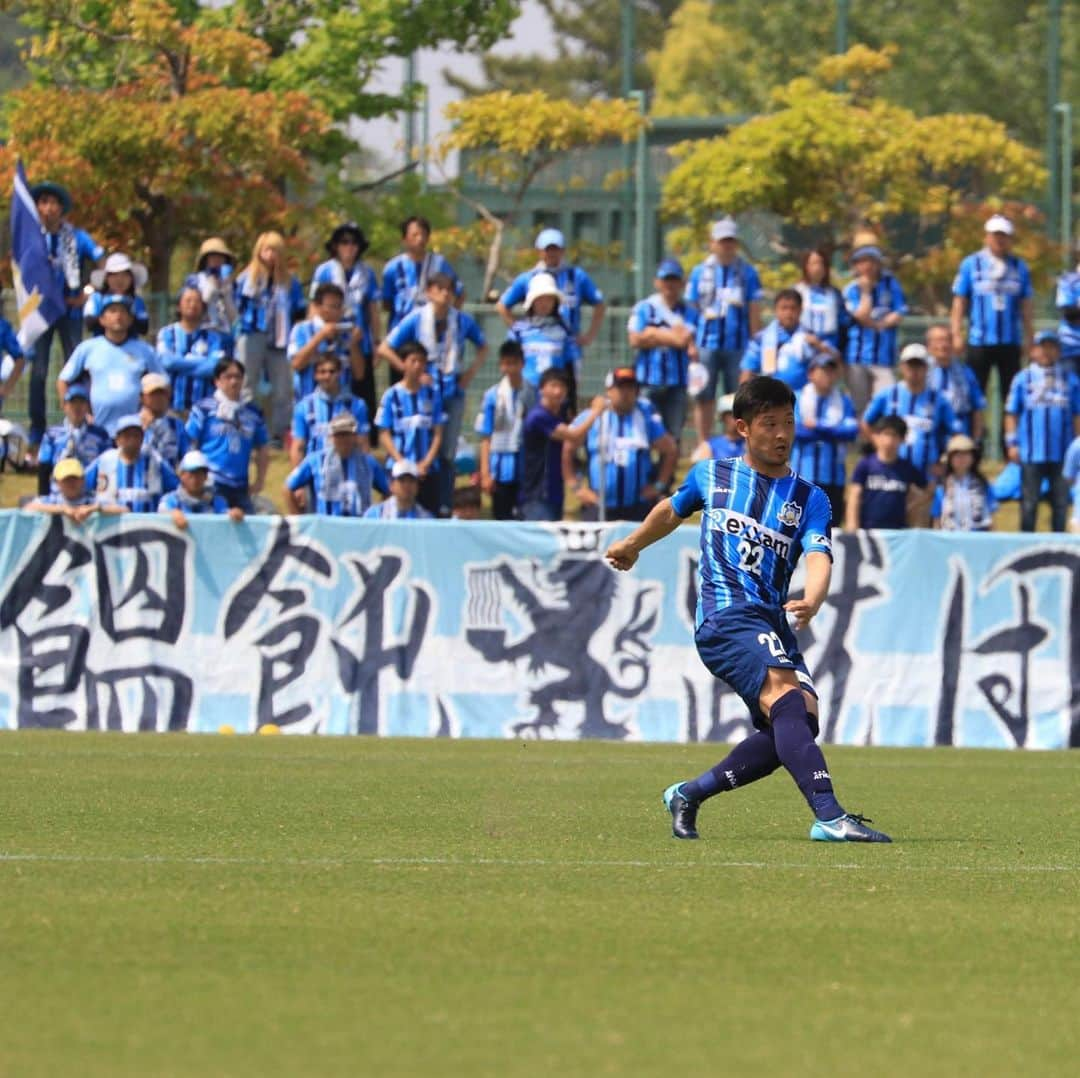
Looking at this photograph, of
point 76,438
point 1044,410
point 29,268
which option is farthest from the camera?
point 1044,410

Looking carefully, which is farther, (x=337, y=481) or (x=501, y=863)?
(x=337, y=481)

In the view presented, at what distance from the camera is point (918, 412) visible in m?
19.0

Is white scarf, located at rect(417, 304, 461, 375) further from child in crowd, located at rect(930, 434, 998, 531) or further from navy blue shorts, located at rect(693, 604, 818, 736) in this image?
navy blue shorts, located at rect(693, 604, 818, 736)

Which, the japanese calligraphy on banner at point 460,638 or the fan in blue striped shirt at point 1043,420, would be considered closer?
the japanese calligraphy on banner at point 460,638

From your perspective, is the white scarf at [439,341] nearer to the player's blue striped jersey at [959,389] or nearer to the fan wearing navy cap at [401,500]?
the fan wearing navy cap at [401,500]

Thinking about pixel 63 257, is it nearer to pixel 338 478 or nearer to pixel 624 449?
pixel 338 478

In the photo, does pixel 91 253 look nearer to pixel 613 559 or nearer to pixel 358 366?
pixel 358 366

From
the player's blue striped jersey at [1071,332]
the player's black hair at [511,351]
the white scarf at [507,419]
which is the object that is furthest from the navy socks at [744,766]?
the player's blue striped jersey at [1071,332]

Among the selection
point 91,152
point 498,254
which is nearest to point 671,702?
point 91,152

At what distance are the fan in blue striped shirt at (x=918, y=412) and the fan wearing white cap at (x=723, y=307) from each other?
1418mm

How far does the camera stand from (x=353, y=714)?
15.9 metres

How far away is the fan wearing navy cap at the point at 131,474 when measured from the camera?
1698 centimetres

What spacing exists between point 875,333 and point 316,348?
190 inches

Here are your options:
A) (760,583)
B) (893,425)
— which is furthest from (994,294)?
(760,583)
